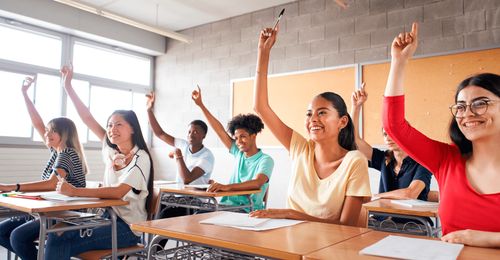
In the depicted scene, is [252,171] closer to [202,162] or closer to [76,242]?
[202,162]

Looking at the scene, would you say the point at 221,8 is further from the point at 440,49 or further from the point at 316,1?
the point at 440,49

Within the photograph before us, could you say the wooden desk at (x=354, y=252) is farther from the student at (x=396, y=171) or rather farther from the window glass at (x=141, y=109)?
the window glass at (x=141, y=109)

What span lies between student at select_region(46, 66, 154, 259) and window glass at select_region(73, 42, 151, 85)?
383 centimetres

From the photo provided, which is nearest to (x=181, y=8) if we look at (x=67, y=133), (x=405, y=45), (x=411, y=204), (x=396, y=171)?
(x=67, y=133)

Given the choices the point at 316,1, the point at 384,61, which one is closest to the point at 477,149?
the point at 384,61

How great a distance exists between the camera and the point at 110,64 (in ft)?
20.7

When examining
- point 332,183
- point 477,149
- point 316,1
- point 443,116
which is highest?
point 316,1

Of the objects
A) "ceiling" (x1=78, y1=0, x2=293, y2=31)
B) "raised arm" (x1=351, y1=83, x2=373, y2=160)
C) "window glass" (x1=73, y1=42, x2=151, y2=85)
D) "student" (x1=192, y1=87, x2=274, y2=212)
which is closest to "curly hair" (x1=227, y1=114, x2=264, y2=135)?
"student" (x1=192, y1=87, x2=274, y2=212)

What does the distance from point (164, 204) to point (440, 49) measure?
3160 millimetres

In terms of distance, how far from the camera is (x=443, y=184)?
129 centimetres

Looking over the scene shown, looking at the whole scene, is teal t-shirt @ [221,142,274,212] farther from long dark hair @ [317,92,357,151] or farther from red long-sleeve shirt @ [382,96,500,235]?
red long-sleeve shirt @ [382,96,500,235]

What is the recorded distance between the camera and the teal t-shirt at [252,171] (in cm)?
292

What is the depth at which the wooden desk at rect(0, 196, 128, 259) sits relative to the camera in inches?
73.2

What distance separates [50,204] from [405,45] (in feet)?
5.78
